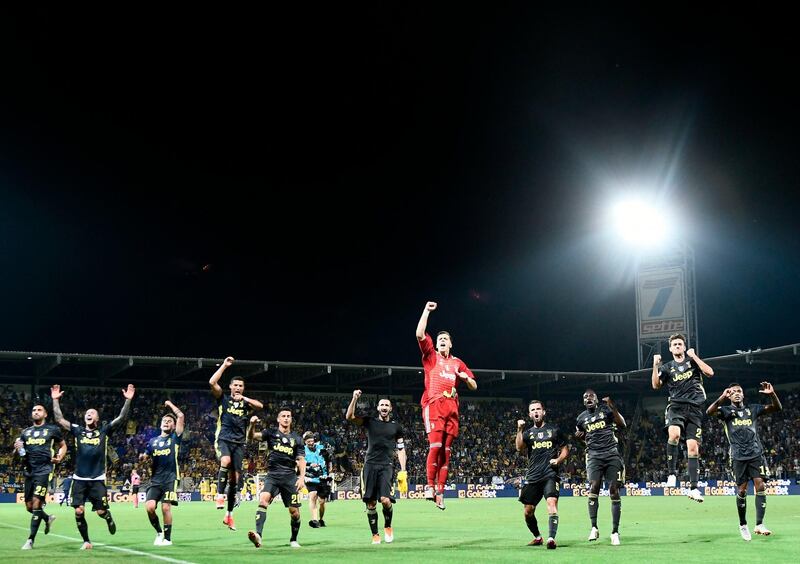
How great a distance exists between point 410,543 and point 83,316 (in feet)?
176

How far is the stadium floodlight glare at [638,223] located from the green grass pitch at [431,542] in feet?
121

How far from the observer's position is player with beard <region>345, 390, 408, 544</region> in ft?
61.7

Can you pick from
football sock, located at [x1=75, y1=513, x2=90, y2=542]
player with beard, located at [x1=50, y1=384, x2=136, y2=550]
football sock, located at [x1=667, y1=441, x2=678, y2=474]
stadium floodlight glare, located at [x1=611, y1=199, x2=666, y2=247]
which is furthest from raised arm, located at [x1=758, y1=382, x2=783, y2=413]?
stadium floodlight glare, located at [x1=611, y1=199, x2=666, y2=247]

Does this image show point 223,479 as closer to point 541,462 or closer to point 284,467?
point 284,467

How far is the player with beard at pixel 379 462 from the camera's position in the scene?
18797mm

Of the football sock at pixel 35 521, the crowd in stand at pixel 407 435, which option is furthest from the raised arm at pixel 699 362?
the crowd in stand at pixel 407 435

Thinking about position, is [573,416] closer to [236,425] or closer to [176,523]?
[176,523]

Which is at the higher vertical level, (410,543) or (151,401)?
(151,401)

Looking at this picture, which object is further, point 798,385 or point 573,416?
point 573,416

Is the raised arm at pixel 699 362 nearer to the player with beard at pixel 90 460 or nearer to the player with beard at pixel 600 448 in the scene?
the player with beard at pixel 600 448

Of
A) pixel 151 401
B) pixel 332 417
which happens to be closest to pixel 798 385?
pixel 332 417

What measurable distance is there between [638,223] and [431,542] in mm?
50319

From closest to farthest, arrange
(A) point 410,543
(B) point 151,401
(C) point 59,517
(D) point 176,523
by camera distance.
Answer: (A) point 410,543 → (D) point 176,523 → (C) point 59,517 → (B) point 151,401

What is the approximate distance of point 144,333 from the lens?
229ft
